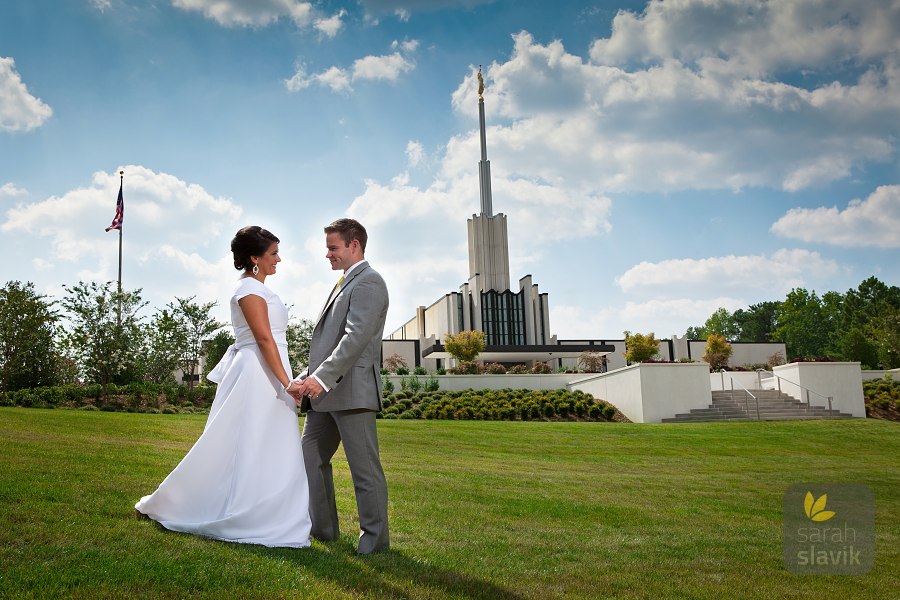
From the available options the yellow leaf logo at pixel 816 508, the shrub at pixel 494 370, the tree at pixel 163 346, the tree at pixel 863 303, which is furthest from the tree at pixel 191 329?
the tree at pixel 863 303

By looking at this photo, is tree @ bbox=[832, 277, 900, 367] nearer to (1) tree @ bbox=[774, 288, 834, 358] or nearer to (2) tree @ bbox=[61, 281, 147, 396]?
(1) tree @ bbox=[774, 288, 834, 358]

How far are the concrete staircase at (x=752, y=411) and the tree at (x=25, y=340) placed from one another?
23569mm

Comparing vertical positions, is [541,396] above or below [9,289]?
below

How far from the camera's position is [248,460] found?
15.3ft

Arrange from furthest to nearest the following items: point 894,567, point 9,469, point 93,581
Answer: point 9,469, point 894,567, point 93,581

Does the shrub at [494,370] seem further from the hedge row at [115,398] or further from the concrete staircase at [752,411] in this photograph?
the hedge row at [115,398]

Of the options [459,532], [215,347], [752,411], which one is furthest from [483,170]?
[459,532]

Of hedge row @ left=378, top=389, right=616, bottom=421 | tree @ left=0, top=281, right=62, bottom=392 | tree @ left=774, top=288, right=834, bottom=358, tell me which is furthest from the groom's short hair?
tree @ left=774, top=288, right=834, bottom=358

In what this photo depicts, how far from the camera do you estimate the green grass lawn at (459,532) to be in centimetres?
371

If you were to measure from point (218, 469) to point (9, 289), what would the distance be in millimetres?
26466

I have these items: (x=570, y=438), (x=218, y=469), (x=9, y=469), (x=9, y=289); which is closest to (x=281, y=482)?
(x=218, y=469)

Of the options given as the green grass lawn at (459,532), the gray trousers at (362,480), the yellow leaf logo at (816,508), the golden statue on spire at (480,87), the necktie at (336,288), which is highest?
the golden statue on spire at (480,87)

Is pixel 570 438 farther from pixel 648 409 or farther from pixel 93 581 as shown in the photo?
pixel 93 581

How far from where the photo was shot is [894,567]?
5.43 meters
